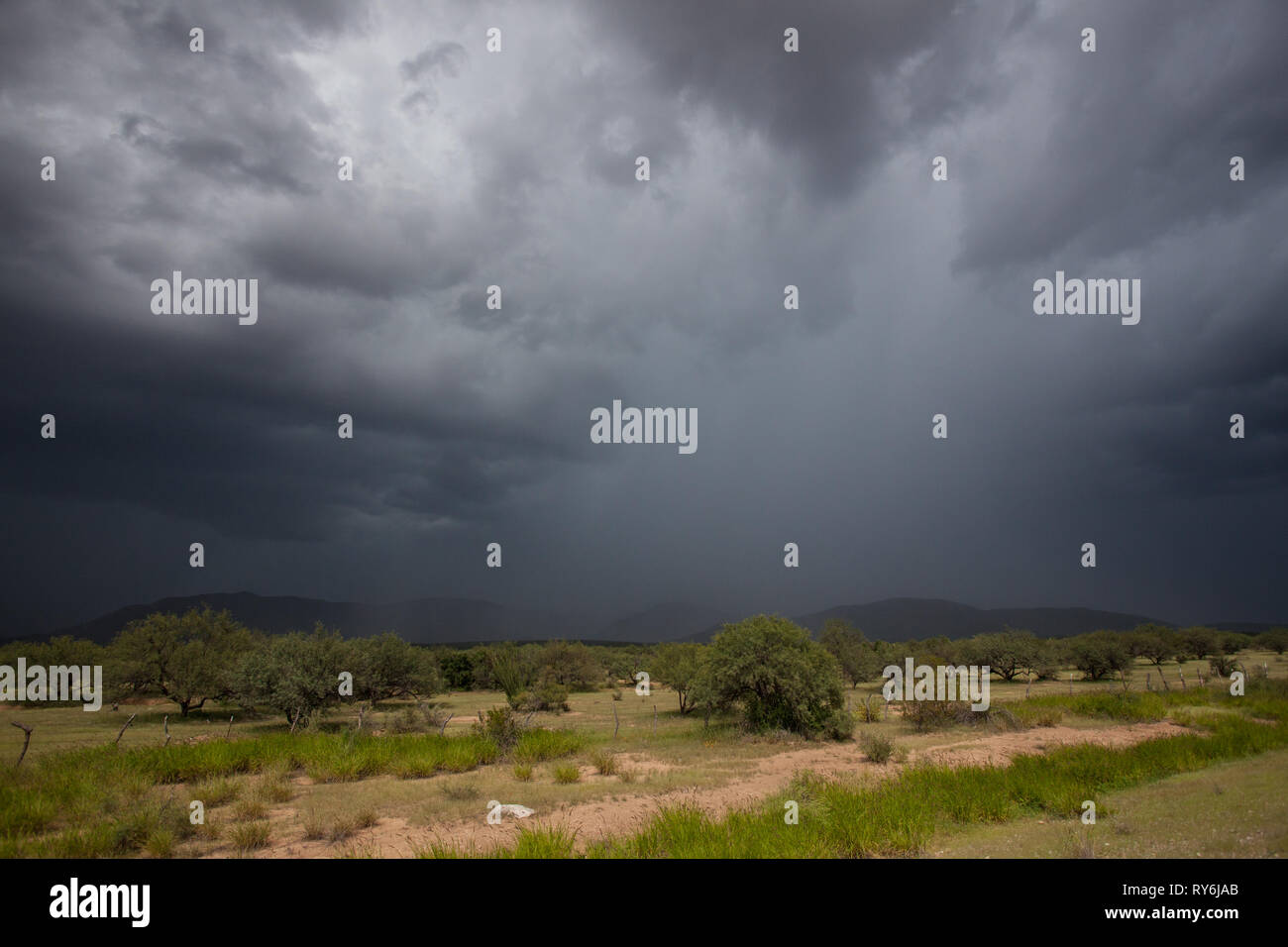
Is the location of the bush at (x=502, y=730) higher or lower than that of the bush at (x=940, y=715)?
higher

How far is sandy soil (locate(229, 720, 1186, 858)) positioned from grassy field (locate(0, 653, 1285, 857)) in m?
0.15

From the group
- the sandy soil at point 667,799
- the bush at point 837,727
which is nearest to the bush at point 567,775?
the sandy soil at point 667,799

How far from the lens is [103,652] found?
116 ft

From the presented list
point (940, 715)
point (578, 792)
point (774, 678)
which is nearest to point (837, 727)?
point (774, 678)

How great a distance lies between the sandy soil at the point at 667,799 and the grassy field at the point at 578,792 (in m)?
0.15

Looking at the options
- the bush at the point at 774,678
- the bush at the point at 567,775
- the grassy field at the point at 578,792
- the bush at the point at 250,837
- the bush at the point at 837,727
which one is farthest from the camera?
the bush at the point at 774,678

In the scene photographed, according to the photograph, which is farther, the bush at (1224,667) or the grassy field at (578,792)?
the bush at (1224,667)

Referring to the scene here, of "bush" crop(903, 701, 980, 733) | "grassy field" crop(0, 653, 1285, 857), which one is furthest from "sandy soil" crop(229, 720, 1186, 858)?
"bush" crop(903, 701, 980, 733)

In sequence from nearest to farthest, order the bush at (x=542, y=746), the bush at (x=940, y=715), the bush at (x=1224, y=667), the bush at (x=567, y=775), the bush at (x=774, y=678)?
1. the bush at (x=567, y=775)
2. the bush at (x=542, y=746)
3. the bush at (x=774, y=678)
4. the bush at (x=940, y=715)
5. the bush at (x=1224, y=667)

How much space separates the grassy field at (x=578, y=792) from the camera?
9.41 meters

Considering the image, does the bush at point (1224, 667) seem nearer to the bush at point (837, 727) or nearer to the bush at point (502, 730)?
the bush at point (837, 727)

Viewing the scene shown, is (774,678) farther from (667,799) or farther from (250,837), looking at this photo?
(250,837)

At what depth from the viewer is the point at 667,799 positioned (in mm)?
13102
